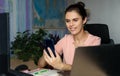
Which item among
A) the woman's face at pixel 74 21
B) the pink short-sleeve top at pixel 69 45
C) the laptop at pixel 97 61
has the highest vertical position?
the woman's face at pixel 74 21

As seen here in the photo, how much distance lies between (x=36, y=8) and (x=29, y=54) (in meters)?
1.25

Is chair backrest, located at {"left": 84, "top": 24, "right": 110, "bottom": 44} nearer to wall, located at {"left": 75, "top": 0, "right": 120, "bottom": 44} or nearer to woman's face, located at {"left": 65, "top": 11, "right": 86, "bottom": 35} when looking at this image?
woman's face, located at {"left": 65, "top": 11, "right": 86, "bottom": 35}

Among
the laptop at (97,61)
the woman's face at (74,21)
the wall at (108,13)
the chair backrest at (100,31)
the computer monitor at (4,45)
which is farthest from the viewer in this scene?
the wall at (108,13)

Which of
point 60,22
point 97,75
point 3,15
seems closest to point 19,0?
point 60,22

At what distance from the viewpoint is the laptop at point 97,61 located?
0.88m

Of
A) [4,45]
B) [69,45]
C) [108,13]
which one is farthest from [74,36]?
[108,13]

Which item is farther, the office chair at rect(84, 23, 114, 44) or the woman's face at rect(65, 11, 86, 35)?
the office chair at rect(84, 23, 114, 44)

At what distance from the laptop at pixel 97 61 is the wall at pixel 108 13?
303cm

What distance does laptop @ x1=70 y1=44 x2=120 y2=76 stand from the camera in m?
0.88

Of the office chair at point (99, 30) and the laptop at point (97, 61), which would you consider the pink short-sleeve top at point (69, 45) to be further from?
the laptop at point (97, 61)

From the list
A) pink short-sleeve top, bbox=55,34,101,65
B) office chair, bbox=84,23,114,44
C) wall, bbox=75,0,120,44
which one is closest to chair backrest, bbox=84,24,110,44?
Result: office chair, bbox=84,23,114,44

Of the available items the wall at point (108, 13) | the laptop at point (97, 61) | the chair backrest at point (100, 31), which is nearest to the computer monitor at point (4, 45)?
the laptop at point (97, 61)

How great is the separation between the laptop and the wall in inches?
119

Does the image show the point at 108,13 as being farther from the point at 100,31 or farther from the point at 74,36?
the point at 74,36
